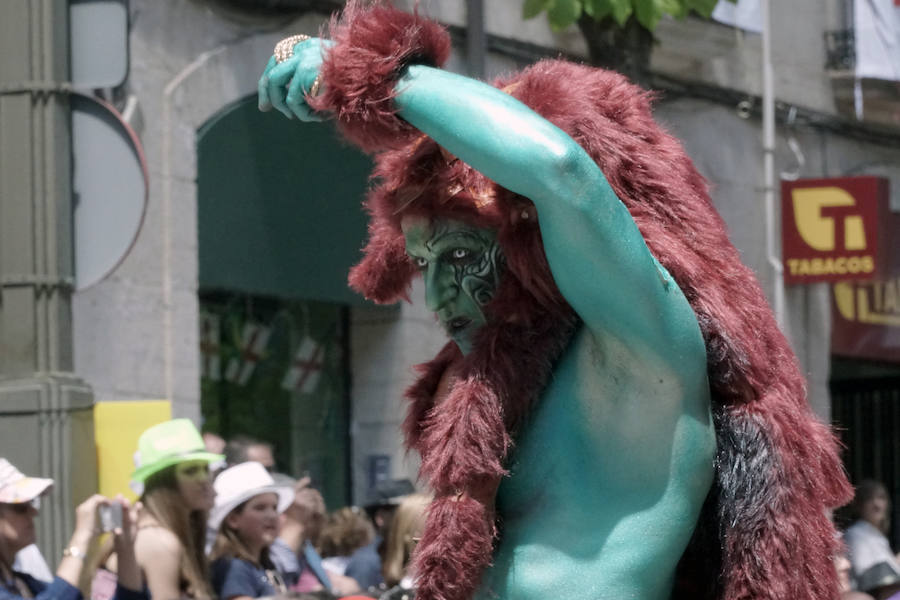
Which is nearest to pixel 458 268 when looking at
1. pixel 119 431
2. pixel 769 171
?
pixel 119 431

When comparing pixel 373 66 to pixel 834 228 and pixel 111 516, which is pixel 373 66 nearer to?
pixel 111 516

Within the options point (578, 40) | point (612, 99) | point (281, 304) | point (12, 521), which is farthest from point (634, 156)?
point (578, 40)

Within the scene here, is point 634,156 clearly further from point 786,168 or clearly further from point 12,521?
point 786,168

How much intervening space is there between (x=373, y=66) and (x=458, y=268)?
0.34 meters

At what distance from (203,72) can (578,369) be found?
7.61 meters

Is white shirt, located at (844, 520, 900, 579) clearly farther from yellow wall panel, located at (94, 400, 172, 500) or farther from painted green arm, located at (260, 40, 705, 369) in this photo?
painted green arm, located at (260, 40, 705, 369)

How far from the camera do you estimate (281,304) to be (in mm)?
10586

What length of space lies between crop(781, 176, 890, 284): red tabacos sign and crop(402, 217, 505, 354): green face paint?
40.3 feet

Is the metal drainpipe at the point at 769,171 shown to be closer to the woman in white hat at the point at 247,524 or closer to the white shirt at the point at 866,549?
the white shirt at the point at 866,549

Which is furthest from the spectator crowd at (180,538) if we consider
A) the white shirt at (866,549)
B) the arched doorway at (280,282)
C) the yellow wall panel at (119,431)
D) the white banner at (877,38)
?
the white banner at (877,38)

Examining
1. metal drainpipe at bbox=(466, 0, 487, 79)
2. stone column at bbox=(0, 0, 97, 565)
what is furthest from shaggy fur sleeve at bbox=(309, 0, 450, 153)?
metal drainpipe at bbox=(466, 0, 487, 79)

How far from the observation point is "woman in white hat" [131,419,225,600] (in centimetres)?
532

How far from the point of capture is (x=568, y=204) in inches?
83.2

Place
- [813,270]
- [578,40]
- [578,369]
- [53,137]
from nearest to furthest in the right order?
[578,369] < [53,137] < [578,40] < [813,270]
